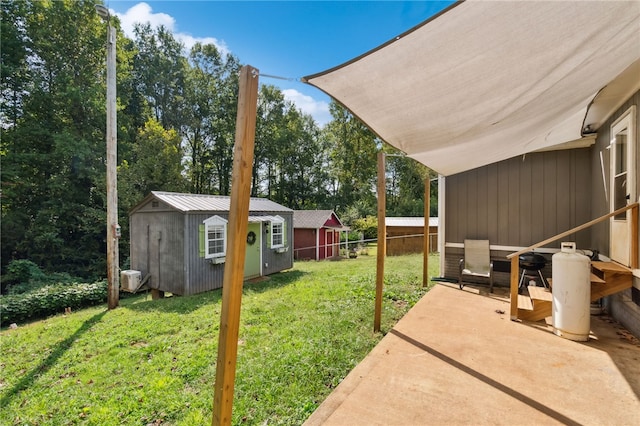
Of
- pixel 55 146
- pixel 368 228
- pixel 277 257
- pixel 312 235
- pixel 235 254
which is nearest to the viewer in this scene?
pixel 235 254

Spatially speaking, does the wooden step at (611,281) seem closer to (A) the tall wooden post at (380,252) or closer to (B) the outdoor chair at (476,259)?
(B) the outdoor chair at (476,259)

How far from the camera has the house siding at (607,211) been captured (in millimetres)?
2918

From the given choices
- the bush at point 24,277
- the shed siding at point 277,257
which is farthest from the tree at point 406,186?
the bush at point 24,277

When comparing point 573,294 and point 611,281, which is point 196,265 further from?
point 611,281

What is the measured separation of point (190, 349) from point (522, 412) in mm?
3274

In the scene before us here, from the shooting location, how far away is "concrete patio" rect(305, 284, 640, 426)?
1858 millimetres

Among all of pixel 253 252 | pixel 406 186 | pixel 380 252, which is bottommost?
pixel 253 252

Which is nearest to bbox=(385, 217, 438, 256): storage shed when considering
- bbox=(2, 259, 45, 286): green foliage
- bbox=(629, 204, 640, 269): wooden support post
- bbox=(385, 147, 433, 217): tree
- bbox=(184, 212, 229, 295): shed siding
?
bbox=(184, 212, 229, 295): shed siding

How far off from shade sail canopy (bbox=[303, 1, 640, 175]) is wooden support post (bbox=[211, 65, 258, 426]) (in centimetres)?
50

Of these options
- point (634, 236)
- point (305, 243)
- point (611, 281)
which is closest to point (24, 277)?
point (305, 243)

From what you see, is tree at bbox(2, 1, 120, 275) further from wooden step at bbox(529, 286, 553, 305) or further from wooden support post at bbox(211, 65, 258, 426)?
wooden step at bbox(529, 286, 553, 305)

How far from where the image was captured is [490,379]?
2281 millimetres

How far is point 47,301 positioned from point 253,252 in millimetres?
5298

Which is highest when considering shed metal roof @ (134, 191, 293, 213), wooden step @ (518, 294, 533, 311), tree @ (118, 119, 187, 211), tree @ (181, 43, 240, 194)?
tree @ (181, 43, 240, 194)
